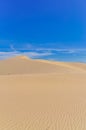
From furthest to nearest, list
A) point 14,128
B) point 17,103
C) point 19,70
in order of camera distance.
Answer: point 19,70, point 17,103, point 14,128

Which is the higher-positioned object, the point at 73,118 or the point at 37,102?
the point at 37,102

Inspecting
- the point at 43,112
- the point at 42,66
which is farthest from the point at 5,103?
the point at 42,66

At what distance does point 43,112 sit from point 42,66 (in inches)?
1385

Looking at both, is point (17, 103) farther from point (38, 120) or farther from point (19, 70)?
point (19, 70)

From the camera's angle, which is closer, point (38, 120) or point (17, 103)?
point (38, 120)

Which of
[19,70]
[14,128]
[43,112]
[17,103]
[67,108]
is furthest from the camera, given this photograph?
[19,70]

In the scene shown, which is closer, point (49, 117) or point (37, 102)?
point (49, 117)

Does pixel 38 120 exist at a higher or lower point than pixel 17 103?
lower

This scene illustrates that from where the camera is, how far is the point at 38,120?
24.2 ft

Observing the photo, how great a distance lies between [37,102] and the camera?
10.6 metres

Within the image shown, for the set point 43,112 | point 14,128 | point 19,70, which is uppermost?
point 19,70

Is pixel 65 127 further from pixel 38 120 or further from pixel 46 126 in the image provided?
pixel 38 120

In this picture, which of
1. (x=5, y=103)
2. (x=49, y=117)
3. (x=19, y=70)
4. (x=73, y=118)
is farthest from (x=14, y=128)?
(x=19, y=70)

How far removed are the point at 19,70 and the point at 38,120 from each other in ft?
109
